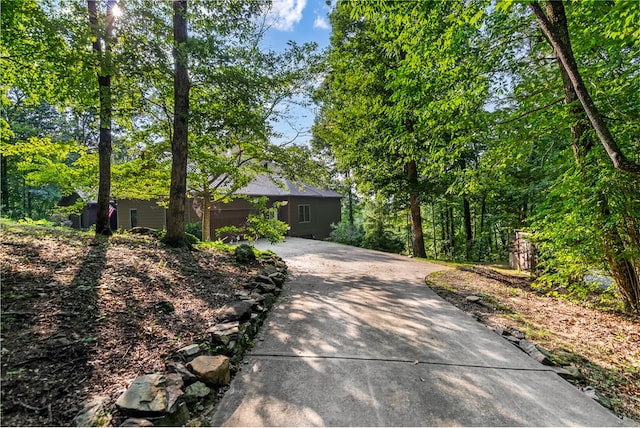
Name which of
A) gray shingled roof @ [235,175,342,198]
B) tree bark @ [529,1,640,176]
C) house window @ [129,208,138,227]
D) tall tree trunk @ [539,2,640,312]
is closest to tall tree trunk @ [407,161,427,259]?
gray shingled roof @ [235,175,342,198]

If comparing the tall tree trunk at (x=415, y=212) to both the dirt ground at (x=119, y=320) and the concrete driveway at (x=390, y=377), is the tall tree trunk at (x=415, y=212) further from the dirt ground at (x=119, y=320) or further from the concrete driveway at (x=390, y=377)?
the concrete driveway at (x=390, y=377)

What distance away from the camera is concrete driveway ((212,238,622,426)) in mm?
2209

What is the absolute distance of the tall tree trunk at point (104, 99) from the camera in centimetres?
502

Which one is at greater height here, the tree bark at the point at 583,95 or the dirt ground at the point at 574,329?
the tree bark at the point at 583,95

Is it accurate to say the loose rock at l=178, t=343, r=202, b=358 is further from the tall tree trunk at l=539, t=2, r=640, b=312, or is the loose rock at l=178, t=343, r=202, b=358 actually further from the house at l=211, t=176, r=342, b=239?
the house at l=211, t=176, r=342, b=239

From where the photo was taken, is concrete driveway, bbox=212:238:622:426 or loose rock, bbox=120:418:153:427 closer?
loose rock, bbox=120:418:153:427

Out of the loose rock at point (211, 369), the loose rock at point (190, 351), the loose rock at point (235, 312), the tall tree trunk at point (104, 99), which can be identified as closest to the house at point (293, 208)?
the tall tree trunk at point (104, 99)

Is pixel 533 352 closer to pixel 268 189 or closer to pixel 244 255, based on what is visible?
pixel 244 255

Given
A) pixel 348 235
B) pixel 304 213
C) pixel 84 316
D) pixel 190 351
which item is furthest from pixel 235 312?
pixel 304 213

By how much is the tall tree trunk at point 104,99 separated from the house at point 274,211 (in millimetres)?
5638

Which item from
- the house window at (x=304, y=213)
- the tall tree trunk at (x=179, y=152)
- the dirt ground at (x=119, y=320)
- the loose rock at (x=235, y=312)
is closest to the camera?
the dirt ground at (x=119, y=320)

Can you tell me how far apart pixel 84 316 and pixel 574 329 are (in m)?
6.27

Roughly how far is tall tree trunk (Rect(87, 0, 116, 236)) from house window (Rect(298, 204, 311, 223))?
12.4 metres

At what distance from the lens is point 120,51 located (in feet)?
18.1
